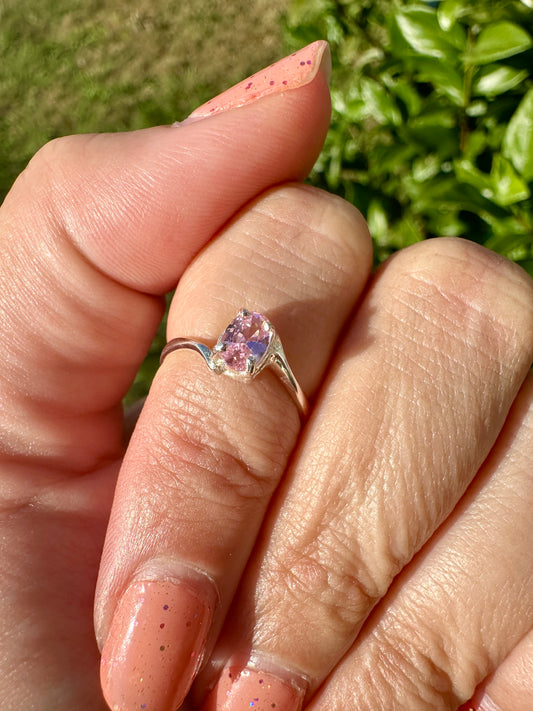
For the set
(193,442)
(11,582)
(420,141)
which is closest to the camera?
(193,442)

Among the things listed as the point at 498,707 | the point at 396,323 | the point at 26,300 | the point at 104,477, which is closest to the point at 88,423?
the point at 104,477

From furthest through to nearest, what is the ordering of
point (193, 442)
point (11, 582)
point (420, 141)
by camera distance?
1. point (420, 141)
2. point (11, 582)
3. point (193, 442)

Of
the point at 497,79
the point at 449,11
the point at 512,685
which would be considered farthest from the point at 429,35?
the point at 512,685

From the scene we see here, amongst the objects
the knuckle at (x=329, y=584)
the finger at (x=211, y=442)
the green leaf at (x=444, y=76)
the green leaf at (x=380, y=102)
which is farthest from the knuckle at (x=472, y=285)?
the green leaf at (x=380, y=102)

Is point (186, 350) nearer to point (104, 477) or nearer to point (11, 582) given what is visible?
point (104, 477)

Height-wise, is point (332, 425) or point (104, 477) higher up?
point (332, 425)

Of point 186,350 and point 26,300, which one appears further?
point 26,300

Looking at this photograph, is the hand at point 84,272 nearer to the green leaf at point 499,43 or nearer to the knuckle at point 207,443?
the knuckle at point 207,443
